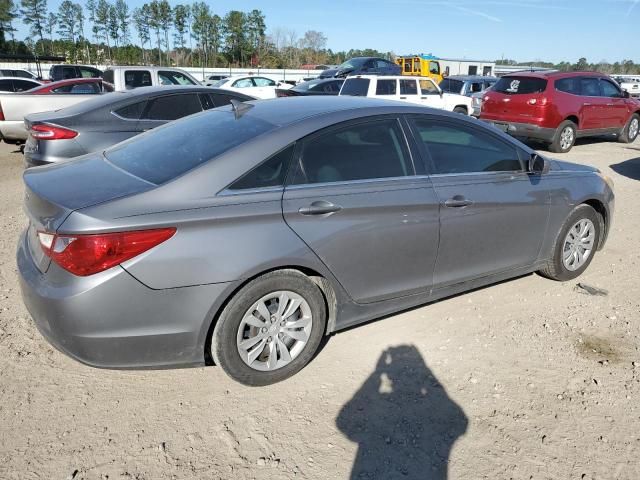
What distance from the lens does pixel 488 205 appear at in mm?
3676

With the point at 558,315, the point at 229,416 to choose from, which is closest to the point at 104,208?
the point at 229,416

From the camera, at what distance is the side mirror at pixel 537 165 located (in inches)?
155

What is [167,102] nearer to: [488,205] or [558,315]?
[488,205]

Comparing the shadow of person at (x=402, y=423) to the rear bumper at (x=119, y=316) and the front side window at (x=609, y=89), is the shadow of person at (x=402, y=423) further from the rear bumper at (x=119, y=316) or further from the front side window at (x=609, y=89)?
the front side window at (x=609, y=89)

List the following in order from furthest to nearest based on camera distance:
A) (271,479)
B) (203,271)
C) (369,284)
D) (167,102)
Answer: (167,102)
(369,284)
(203,271)
(271,479)

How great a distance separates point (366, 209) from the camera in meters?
3.13

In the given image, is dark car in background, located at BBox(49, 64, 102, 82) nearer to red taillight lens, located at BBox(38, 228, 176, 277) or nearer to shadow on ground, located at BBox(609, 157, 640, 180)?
shadow on ground, located at BBox(609, 157, 640, 180)

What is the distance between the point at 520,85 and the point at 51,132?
9.69m

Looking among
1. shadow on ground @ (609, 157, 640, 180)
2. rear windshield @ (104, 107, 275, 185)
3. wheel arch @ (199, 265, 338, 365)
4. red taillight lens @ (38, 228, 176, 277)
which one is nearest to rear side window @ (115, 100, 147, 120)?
rear windshield @ (104, 107, 275, 185)

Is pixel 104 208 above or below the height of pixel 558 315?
above

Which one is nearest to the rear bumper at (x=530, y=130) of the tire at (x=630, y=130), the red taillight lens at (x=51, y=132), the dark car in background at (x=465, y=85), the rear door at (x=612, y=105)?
the rear door at (x=612, y=105)

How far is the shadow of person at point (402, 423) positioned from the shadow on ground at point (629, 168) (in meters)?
8.00

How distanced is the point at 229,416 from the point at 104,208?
127 cm

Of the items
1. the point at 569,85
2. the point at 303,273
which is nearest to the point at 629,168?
the point at 569,85
